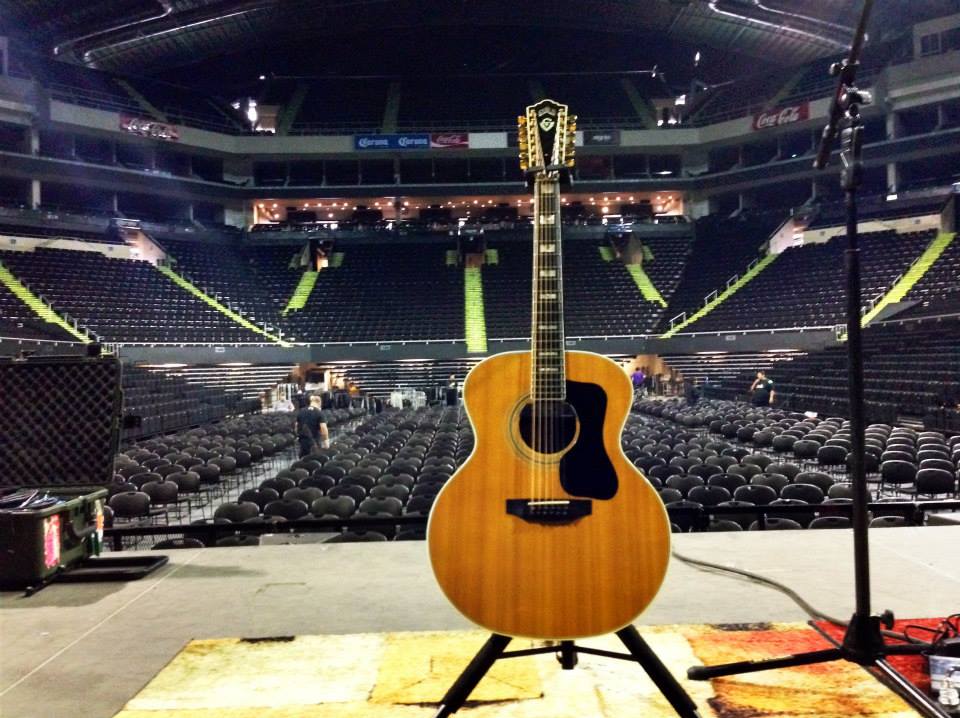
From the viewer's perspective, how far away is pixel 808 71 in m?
32.1

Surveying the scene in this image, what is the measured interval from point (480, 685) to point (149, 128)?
113 feet

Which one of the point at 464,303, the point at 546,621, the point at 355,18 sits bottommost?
the point at 546,621

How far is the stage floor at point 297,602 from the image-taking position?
233cm

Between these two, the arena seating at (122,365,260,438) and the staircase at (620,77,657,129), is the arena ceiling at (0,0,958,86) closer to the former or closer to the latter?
the staircase at (620,77,657,129)

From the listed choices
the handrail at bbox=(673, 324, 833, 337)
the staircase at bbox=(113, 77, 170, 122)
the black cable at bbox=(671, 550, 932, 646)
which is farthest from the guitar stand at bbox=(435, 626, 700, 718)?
the staircase at bbox=(113, 77, 170, 122)

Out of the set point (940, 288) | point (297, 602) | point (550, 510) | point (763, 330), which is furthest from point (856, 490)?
point (940, 288)

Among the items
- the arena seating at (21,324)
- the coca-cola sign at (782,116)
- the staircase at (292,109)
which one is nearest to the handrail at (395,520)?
the arena seating at (21,324)

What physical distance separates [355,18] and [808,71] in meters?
22.7

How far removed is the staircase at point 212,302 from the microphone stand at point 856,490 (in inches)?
1074

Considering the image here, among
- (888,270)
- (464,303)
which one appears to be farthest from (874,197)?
(464,303)

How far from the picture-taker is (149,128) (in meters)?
30.4

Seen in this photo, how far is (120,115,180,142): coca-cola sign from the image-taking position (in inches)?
1176

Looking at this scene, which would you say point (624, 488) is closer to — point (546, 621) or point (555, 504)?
point (555, 504)

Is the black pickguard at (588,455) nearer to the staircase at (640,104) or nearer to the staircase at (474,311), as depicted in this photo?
the staircase at (474,311)
